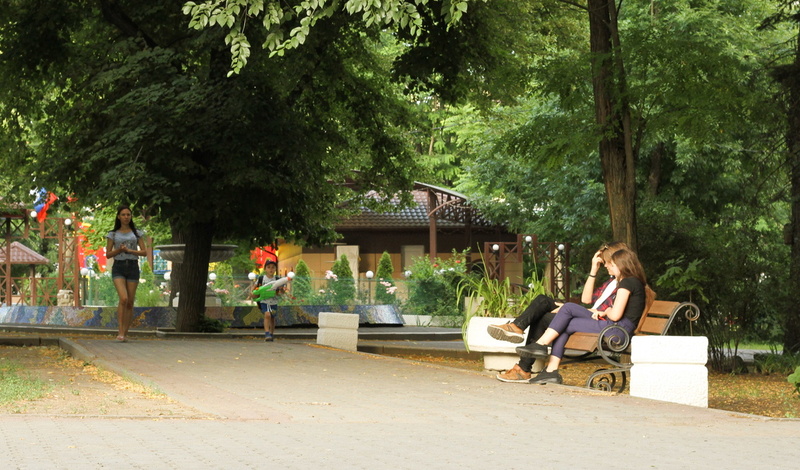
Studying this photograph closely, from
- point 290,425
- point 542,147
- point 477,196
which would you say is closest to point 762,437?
point 290,425

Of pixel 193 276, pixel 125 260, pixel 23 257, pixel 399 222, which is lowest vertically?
pixel 193 276

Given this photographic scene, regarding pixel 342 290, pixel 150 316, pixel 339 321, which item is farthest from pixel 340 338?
pixel 342 290

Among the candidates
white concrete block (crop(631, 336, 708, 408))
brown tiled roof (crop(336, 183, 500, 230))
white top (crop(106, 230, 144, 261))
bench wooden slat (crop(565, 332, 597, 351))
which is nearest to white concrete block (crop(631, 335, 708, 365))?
white concrete block (crop(631, 336, 708, 408))

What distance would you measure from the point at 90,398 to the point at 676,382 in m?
5.10

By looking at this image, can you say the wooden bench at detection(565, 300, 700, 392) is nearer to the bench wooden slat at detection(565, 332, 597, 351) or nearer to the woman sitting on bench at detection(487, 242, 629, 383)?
the bench wooden slat at detection(565, 332, 597, 351)

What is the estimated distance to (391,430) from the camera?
8.19 meters

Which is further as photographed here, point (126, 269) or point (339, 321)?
point (339, 321)

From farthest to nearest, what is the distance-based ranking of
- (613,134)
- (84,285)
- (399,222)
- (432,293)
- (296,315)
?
(399,222), (84,285), (432,293), (296,315), (613,134)

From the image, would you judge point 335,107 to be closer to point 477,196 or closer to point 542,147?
point 542,147

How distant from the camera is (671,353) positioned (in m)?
10.4

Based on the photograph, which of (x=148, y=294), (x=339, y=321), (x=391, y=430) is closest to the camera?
(x=391, y=430)

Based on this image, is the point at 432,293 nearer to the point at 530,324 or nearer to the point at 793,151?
the point at 793,151

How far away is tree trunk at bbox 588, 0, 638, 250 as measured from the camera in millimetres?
15781

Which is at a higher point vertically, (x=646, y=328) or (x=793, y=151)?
(x=793, y=151)
